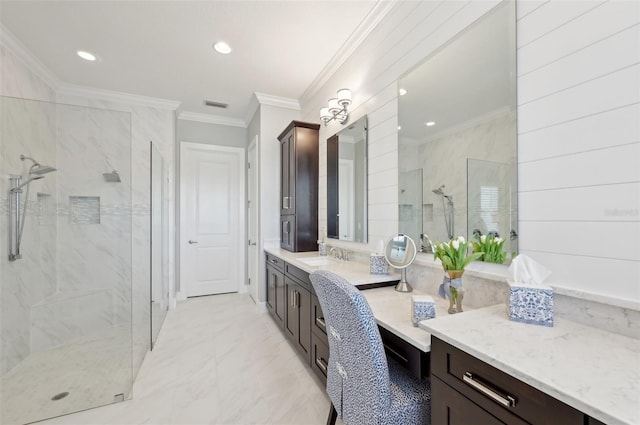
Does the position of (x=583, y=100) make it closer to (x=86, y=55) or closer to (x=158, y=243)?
(x=158, y=243)

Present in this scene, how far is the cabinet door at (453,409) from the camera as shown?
0.82 meters

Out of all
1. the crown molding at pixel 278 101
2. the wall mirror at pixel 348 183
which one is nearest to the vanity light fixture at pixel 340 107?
the wall mirror at pixel 348 183

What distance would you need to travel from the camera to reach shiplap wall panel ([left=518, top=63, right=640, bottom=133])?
896mm

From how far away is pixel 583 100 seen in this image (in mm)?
1005

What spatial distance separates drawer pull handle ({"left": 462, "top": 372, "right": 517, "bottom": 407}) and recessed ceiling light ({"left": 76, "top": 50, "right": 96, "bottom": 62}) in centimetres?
388

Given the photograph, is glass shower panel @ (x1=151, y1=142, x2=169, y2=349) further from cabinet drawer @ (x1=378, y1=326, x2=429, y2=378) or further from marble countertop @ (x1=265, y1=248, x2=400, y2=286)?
cabinet drawer @ (x1=378, y1=326, x2=429, y2=378)

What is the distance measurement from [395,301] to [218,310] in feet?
9.50

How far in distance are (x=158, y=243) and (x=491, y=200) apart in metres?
3.34

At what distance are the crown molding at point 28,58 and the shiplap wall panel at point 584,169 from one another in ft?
12.9

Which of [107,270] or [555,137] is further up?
[555,137]

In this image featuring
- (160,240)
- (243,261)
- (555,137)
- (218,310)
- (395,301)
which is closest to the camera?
(555,137)

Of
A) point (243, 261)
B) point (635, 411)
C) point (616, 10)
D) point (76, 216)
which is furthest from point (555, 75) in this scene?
point (243, 261)

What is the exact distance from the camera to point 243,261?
176 inches

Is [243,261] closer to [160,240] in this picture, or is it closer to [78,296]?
[160,240]
